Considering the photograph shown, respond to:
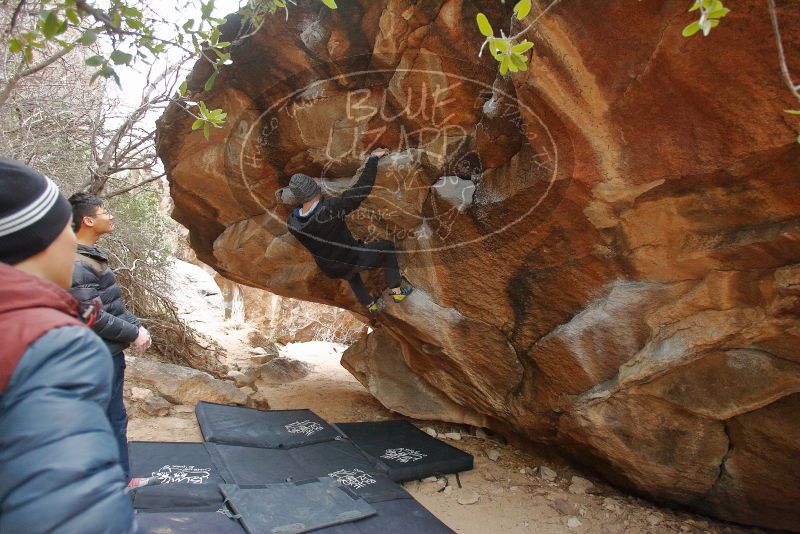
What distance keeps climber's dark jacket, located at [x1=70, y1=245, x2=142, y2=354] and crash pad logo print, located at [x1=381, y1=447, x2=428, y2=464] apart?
238 centimetres

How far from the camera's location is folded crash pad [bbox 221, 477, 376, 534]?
9.52ft

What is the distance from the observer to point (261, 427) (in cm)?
454

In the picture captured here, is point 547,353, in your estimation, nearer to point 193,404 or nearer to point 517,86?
point 517,86

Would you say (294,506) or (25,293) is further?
(294,506)

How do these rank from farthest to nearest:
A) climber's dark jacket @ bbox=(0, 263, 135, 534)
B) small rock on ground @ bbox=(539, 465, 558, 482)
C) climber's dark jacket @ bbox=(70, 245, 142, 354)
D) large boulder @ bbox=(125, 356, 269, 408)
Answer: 1. large boulder @ bbox=(125, 356, 269, 408)
2. small rock on ground @ bbox=(539, 465, 558, 482)
3. climber's dark jacket @ bbox=(70, 245, 142, 354)
4. climber's dark jacket @ bbox=(0, 263, 135, 534)

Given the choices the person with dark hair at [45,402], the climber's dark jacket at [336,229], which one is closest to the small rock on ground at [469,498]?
the climber's dark jacket at [336,229]

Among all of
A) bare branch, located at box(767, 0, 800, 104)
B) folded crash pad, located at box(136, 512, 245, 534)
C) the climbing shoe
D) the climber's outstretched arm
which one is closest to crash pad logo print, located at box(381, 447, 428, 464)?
the climbing shoe

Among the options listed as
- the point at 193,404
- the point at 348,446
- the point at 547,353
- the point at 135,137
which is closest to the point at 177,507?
the point at 348,446

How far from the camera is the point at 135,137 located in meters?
6.02

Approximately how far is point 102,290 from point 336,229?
1661 millimetres

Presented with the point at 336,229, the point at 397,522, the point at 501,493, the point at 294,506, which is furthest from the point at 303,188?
the point at 501,493

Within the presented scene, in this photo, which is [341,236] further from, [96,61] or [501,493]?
[501,493]

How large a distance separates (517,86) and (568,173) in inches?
23.5

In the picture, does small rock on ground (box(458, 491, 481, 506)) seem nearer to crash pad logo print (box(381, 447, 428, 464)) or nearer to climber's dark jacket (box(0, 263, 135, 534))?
crash pad logo print (box(381, 447, 428, 464))
